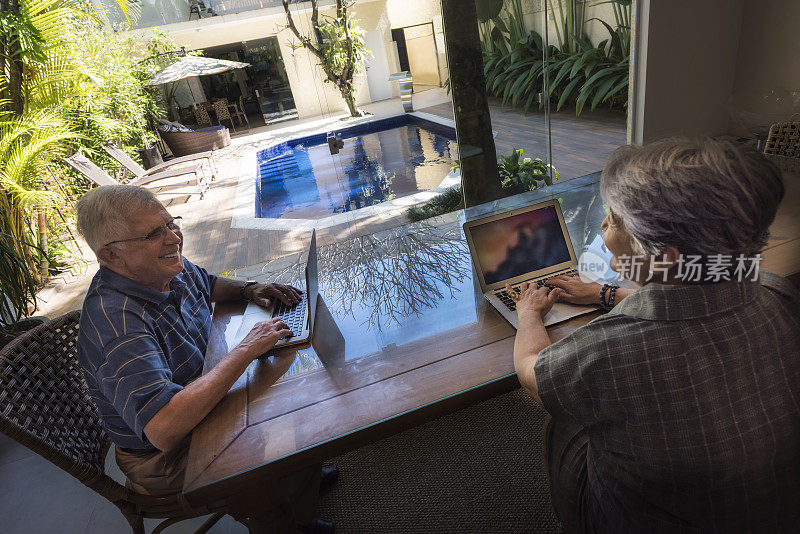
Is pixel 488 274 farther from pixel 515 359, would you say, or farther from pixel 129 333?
pixel 129 333

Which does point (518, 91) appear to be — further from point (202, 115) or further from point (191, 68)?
point (202, 115)

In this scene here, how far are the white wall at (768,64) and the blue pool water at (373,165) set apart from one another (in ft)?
8.16

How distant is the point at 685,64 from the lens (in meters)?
3.72

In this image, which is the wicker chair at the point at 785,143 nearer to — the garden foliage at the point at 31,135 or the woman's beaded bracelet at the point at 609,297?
the woman's beaded bracelet at the point at 609,297

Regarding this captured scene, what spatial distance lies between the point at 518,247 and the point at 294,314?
28.9 inches

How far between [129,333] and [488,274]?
100cm

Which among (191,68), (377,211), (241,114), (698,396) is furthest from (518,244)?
(241,114)

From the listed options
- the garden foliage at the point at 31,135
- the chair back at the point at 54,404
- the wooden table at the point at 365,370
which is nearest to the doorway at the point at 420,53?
→ the garden foliage at the point at 31,135

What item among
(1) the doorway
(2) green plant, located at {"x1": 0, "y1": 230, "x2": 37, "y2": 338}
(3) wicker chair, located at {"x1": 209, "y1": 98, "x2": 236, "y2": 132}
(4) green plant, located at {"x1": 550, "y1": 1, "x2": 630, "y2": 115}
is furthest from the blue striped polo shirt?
(3) wicker chair, located at {"x1": 209, "y1": 98, "x2": 236, "y2": 132}

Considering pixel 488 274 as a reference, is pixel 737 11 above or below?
above

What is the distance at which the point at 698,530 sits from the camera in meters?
0.85

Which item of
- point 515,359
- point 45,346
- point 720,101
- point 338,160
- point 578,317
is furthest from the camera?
point 338,160

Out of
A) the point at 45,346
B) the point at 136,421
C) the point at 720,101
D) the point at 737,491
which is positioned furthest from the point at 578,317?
the point at 720,101

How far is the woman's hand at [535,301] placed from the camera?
3.95 ft
